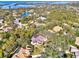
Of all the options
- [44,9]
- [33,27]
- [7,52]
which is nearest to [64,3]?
[44,9]

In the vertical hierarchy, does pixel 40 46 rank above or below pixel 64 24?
below

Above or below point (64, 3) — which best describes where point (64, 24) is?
below

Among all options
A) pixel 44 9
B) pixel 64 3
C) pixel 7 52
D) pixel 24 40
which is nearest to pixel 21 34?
pixel 24 40

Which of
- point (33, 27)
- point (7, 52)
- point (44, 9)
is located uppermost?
point (44, 9)

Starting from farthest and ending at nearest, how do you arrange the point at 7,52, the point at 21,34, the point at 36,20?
the point at 36,20 → the point at 21,34 → the point at 7,52

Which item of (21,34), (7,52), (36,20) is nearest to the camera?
(7,52)

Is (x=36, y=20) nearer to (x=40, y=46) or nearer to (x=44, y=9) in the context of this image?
(x=44, y=9)

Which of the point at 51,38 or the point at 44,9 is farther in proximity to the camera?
the point at 44,9

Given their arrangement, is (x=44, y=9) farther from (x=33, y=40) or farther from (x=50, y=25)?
(x=33, y=40)

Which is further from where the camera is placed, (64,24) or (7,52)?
(64,24)
